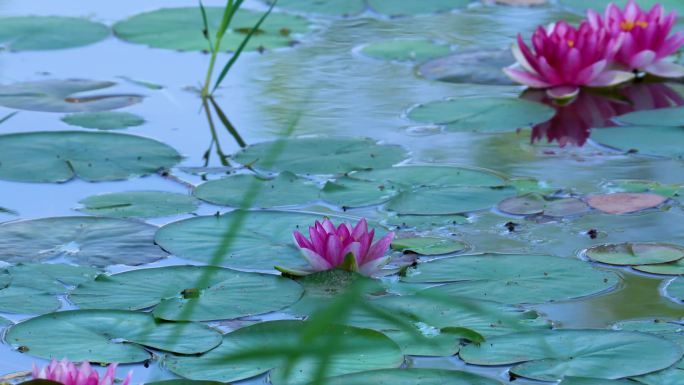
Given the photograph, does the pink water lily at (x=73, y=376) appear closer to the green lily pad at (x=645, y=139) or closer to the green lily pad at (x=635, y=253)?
the green lily pad at (x=635, y=253)

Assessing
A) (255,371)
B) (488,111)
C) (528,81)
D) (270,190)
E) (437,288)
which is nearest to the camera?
(255,371)

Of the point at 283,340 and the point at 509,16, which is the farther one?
the point at 509,16

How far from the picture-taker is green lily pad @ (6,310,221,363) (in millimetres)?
2115

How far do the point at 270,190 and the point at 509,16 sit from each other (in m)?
2.40

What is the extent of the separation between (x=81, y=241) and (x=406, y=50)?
6.64 feet

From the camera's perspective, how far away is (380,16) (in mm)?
5102

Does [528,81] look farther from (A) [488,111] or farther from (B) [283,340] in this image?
(B) [283,340]

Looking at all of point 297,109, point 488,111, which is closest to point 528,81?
point 488,111

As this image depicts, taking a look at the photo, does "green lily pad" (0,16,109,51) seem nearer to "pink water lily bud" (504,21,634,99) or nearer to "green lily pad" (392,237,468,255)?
"pink water lily bud" (504,21,634,99)

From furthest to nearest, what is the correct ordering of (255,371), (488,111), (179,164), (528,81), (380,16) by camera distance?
1. (380,16)
2. (528,81)
3. (488,111)
4. (179,164)
5. (255,371)

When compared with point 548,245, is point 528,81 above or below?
above

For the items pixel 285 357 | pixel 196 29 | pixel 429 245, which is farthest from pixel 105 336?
pixel 196 29

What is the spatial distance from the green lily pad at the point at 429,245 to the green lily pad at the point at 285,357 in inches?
19.4

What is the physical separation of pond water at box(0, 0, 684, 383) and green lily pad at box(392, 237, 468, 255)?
2cm
